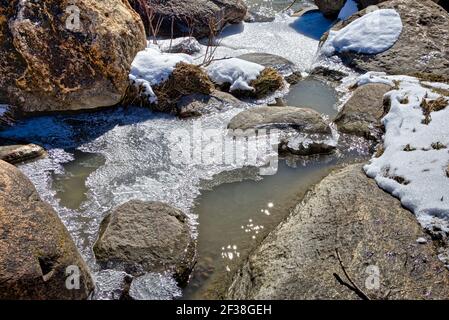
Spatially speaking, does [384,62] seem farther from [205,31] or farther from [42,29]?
[42,29]

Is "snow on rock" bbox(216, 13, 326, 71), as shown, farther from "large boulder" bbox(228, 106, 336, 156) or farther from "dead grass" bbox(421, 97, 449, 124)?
"dead grass" bbox(421, 97, 449, 124)

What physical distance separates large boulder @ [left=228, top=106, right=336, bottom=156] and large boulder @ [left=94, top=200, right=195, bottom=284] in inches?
84.3

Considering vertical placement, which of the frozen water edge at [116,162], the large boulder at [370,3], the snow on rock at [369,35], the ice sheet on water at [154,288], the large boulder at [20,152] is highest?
the large boulder at [370,3]

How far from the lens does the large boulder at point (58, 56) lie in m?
6.13

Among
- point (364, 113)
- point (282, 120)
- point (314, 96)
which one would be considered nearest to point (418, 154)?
point (364, 113)

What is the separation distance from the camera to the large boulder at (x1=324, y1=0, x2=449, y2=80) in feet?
25.8

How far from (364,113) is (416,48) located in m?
2.76

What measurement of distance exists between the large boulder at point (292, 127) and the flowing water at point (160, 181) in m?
0.19

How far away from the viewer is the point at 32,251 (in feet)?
10.8

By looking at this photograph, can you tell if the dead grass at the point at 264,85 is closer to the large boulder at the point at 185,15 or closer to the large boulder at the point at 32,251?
the large boulder at the point at 185,15

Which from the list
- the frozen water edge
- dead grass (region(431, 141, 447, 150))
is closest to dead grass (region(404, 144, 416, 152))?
dead grass (region(431, 141, 447, 150))

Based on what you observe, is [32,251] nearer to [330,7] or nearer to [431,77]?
[431,77]

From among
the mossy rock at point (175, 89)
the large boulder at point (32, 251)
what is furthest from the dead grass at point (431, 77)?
the large boulder at point (32, 251)
